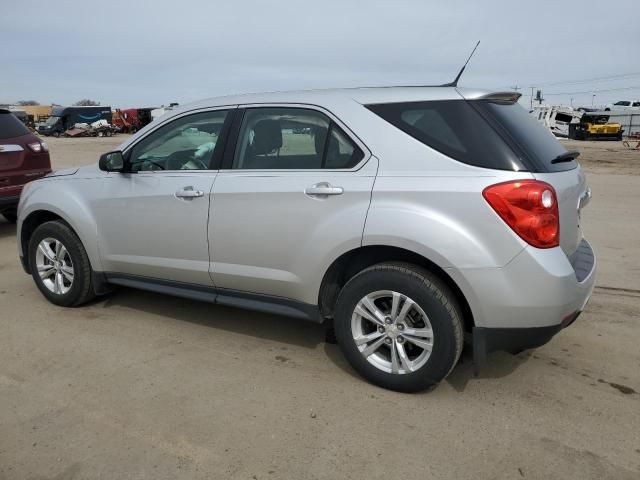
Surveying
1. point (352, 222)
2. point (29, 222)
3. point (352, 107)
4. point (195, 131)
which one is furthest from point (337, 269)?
point (29, 222)

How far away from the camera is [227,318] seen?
14.7 feet

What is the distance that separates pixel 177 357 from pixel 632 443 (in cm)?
273

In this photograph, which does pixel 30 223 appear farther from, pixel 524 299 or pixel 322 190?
pixel 524 299

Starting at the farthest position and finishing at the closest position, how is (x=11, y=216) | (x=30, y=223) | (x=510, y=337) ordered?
(x=11, y=216), (x=30, y=223), (x=510, y=337)

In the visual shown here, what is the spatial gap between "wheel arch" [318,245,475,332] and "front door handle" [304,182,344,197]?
1.18ft

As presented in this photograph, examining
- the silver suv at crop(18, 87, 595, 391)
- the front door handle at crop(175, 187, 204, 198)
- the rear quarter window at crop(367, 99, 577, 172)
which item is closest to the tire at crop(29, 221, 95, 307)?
the silver suv at crop(18, 87, 595, 391)

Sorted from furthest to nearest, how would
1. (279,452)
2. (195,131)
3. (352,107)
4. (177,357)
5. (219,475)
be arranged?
1. (195,131)
2. (177,357)
3. (352,107)
4. (279,452)
5. (219,475)

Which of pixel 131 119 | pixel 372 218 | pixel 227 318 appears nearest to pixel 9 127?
pixel 227 318

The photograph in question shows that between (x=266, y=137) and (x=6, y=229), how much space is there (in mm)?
6425

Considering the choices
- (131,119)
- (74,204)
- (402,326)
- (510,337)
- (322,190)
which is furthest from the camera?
(131,119)

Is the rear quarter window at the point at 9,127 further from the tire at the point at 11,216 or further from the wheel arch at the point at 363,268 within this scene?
the wheel arch at the point at 363,268

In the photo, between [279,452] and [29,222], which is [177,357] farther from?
[29,222]

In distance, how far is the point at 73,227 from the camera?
4457 mm

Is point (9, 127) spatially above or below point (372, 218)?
above
